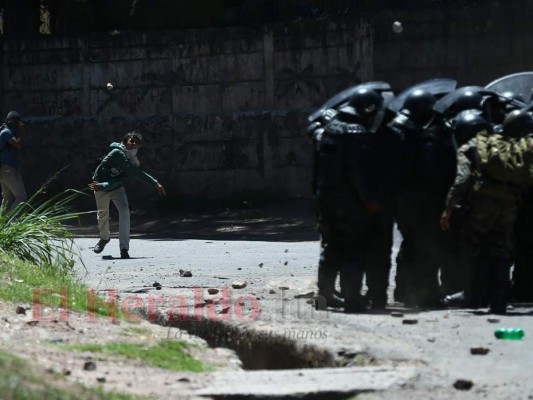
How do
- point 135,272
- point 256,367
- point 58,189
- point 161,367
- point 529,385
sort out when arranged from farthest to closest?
point 58,189 → point 135,272 → point 256,367 → point 161,367 → point 529,385

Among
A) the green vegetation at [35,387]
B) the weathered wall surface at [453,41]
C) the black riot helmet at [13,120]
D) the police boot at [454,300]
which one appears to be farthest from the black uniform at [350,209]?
the weathered wall surface at [453,41]

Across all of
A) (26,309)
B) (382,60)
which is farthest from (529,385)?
(382,60)

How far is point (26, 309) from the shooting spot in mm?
9297

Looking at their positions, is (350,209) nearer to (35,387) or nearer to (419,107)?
(419,107)

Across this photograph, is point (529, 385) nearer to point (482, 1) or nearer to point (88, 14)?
point (482, 1)

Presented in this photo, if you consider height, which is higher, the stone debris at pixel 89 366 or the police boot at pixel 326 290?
the stone debris at pixel 89 366

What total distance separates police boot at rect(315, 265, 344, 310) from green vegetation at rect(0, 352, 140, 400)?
349 cm

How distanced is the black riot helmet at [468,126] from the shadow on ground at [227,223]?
8.22 metres

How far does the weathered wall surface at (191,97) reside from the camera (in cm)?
2175

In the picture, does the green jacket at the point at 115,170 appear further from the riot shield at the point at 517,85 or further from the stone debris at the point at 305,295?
the riot shield at the point at 517,85

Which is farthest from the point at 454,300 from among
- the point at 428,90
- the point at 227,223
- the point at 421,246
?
the point at 227,223

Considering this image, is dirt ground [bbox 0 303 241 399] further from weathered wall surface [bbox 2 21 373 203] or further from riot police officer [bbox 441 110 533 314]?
weathered wall surface [bbox 2 21 373 203]

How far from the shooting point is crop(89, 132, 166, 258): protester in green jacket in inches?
594

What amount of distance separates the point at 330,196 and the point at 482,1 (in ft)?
39.4
